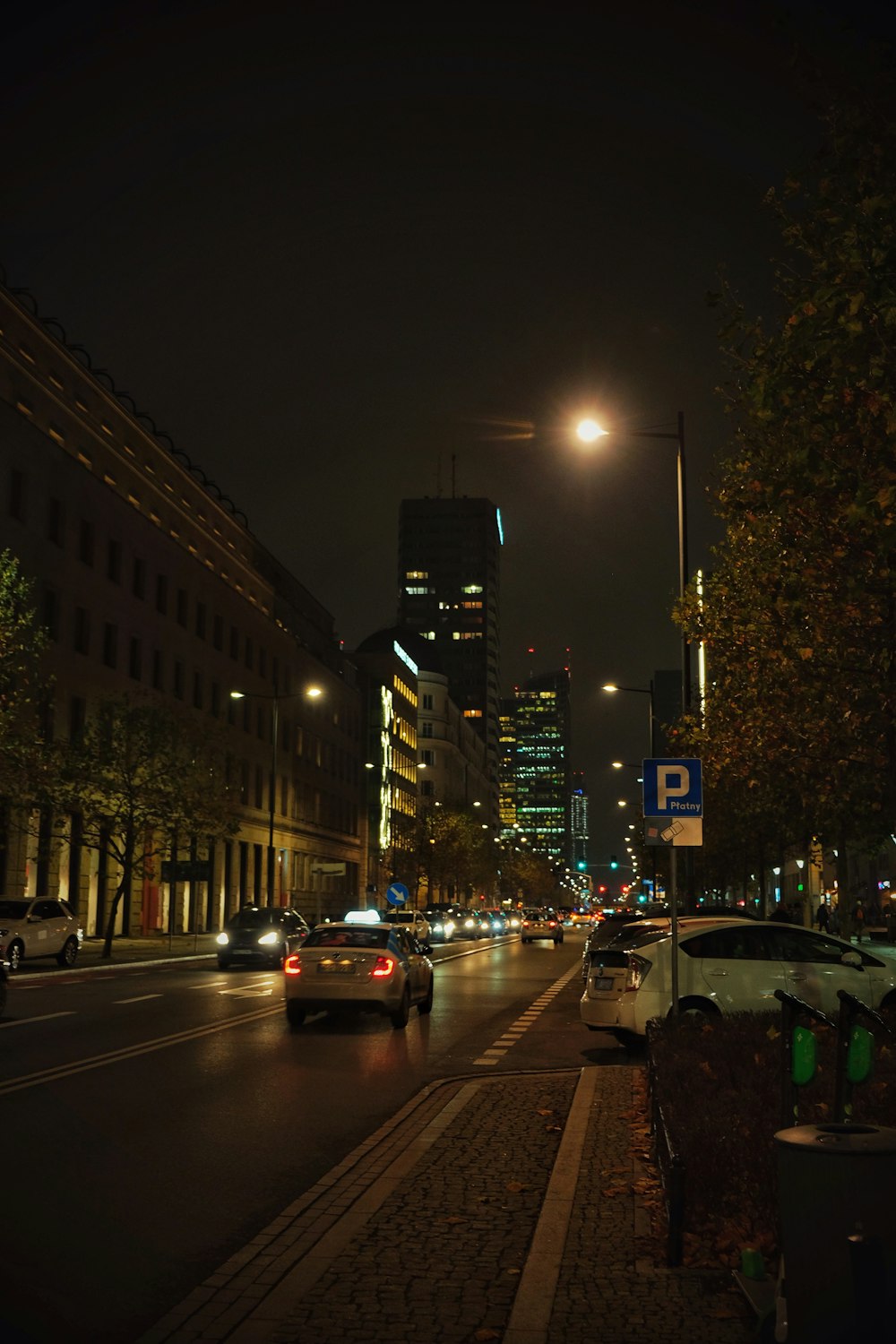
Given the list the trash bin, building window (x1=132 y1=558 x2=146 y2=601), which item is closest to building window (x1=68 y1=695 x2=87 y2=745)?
building window (x1=132 y1=558 x2=146 y2=601)

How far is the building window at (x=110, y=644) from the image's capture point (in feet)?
185

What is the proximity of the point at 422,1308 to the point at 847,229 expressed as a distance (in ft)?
26.4

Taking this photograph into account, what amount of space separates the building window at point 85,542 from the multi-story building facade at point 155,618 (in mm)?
65

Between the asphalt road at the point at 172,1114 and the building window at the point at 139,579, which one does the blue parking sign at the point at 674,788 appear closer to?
the asphalt road at the point at 172,1114

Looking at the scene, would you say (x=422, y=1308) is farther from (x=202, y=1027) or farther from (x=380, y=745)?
(x=380, y=745)

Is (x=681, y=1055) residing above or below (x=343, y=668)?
below

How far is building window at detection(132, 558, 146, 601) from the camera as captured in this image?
2372 inches

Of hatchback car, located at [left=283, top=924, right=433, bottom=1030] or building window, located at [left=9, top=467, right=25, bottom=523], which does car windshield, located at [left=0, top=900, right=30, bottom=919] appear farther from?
hatchback car, located at [left=283, top=924, right=433, bottom=1030]

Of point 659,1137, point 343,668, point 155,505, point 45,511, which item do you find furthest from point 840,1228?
point 343,668

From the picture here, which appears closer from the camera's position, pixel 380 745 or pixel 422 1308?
pixel 422 1308

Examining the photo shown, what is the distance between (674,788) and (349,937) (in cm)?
817

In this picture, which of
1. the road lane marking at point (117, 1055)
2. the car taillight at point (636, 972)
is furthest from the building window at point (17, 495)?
the car taillight at point (636, 972)

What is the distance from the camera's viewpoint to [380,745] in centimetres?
12050

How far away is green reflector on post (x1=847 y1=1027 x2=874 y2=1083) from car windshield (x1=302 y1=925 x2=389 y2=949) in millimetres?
16333
